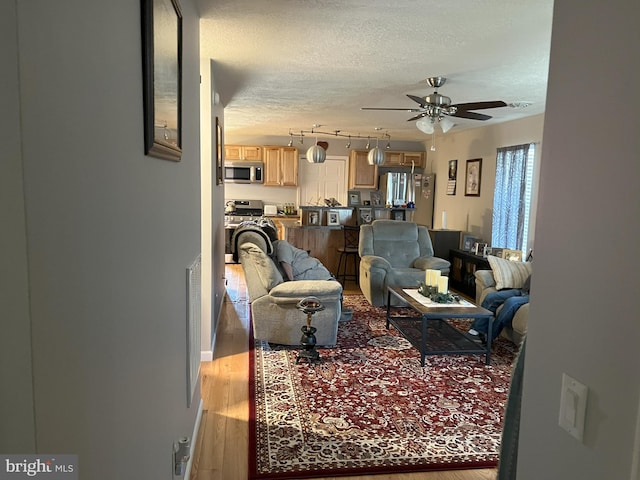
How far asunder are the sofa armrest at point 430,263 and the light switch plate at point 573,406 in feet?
15.1

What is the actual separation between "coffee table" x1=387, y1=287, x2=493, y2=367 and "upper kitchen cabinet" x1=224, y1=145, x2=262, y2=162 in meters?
4.58

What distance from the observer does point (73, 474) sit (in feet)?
2.60

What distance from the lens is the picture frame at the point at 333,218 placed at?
263 inches

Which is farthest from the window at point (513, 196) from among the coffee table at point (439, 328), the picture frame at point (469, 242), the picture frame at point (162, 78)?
the picture frame at point (162, 78)

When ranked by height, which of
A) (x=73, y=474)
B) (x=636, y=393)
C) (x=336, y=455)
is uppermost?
(x=636, y=393)

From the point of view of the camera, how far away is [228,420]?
2807mm

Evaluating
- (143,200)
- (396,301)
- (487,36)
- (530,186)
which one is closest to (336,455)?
(143,200)

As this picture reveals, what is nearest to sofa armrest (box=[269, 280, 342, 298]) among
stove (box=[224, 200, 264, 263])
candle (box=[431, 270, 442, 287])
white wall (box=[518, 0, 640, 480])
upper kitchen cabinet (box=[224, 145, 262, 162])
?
candle (box=[431, 270, 442, 287])

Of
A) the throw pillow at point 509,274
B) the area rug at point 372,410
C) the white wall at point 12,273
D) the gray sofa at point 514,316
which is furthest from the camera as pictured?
the throw pillow at point 509,274

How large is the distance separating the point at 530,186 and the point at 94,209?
559 centimetres

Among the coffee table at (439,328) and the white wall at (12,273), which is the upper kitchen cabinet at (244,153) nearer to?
the coffee table at (439,328)

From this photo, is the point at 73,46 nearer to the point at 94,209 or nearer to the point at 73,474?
the point at 94,209

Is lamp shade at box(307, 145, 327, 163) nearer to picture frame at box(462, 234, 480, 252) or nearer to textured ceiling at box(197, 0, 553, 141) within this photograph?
textured ceiling at box(197, 0, 553, 141)

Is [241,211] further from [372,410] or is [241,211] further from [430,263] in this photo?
[372,410]
